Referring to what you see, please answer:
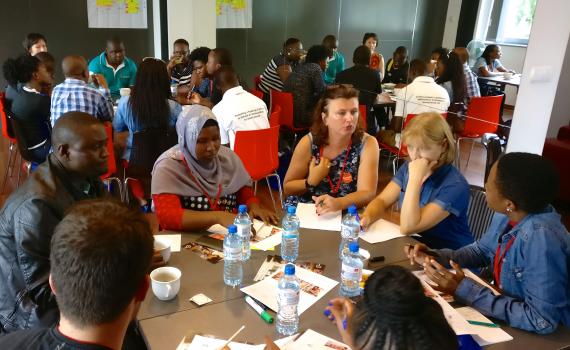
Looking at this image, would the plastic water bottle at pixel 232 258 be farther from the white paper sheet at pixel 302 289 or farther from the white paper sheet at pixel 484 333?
the white paper sheet at pixel 484 333

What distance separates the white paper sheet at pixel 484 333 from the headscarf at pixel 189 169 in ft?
4.31

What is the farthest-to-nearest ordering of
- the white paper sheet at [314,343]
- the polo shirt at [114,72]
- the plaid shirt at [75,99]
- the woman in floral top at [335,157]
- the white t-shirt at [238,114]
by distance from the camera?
the polo shirt at [114,72]
the white t-shirt at [238,114]
the plaid shirt at [75,99]
the woman in floral top at [335,157]
the white paper sheet at [314,343]

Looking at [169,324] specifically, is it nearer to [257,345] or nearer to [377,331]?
[257,345]

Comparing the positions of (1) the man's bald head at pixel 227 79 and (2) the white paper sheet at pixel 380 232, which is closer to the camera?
(2) the white paper sheet at pixel 380 232

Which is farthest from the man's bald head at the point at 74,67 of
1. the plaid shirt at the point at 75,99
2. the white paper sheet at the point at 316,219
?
the white paper sheet at the point at 316,219

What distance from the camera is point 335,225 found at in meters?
2.31

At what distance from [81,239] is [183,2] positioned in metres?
6.85

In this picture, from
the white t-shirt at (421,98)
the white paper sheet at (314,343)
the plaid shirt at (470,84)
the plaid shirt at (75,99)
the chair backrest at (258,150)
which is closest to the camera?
the white paper sheet at (314,343)

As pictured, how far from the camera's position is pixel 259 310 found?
5.23 ft

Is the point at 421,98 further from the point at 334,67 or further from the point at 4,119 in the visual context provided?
the point at 4,119

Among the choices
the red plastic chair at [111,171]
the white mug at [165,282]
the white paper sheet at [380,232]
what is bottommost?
the red plastic chair at [111,171]

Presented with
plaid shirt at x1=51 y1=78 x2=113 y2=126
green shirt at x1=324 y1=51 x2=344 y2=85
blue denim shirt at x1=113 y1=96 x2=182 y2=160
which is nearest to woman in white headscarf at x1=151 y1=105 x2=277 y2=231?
blue denim shirt at x1=113 y1=96 x2=182 y2=160

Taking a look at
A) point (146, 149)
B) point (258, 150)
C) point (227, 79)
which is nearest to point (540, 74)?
point (258, 150)

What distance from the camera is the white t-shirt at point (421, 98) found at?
176 inches
